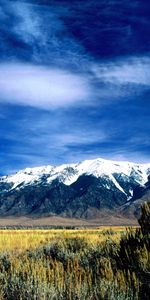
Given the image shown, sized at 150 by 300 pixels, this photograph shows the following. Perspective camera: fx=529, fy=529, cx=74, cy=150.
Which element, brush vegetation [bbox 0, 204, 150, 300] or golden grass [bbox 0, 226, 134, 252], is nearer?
brush vegetation [bbox 0, 204, 150, 300]

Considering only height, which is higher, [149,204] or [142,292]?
[149,204]

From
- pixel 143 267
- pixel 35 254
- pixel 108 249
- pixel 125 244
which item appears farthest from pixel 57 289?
pixel 35 254

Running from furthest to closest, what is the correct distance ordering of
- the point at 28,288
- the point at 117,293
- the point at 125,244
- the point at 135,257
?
1. the point at 125,244
2. the point at 135,257
3. the point at 28,288
4. the point at 117,293

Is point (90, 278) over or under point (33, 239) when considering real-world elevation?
under

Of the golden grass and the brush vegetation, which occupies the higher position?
the golden grass

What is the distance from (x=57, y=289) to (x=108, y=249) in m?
6.32

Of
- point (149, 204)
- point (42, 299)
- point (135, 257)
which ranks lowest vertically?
point (42, 299)

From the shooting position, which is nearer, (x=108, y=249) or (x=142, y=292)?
(x=142, y=292)

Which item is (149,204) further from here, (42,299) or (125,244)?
(42,299)

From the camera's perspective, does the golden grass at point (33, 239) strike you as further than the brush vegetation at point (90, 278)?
Yes

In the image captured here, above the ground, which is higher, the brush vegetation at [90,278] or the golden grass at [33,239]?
the golden grass at [33,239]

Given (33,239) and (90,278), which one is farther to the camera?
(33,239)

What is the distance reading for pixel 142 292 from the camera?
8.85 metres

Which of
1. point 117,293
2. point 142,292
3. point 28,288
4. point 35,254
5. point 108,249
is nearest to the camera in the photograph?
point 117,293
